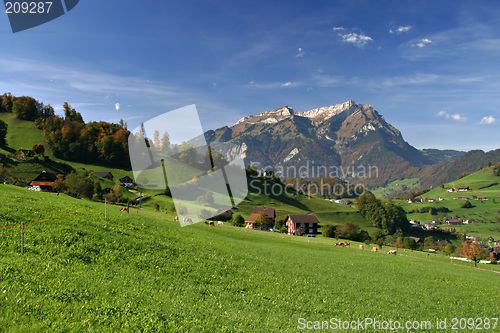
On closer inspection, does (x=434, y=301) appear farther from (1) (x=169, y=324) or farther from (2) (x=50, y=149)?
(2) (x=50, y=149)

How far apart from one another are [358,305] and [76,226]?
21047 mm

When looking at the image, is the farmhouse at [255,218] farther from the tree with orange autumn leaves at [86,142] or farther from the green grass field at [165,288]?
the green grass field at [165,288]

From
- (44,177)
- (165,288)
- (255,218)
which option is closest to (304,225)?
(255,218)

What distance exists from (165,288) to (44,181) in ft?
378

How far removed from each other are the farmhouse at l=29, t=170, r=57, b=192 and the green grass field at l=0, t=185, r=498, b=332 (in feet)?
309

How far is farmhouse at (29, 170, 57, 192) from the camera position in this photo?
103 meters

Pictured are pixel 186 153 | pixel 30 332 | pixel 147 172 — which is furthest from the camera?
pixel 186 153

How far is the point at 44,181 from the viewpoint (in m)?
106

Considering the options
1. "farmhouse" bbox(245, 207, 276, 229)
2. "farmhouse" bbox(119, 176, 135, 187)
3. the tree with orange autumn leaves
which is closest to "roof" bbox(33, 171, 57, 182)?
"farmhouse" bbox(119, 176, 135, 187)

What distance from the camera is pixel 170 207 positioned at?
325 feet

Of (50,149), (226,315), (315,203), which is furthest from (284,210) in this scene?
(226,315)

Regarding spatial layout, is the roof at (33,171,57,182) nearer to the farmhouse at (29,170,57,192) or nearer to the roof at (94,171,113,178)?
the farmhouse at (29,170,57,192)

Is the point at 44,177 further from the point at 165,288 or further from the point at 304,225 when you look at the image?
the point at 165,288

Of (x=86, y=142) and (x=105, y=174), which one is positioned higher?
(x=86, y=142)
